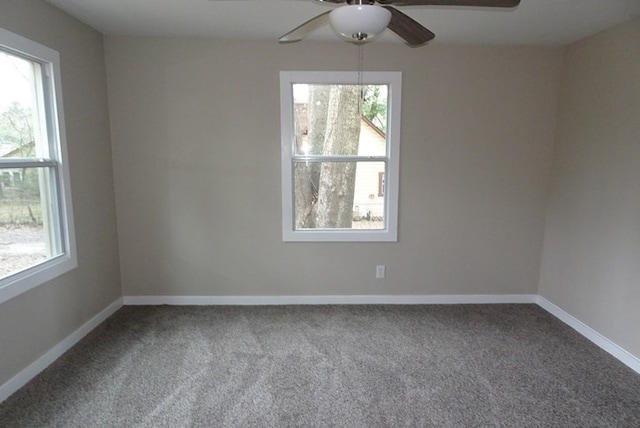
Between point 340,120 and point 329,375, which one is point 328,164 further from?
point 329,375

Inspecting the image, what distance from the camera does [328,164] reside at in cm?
326

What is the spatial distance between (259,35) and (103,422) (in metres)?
2.87

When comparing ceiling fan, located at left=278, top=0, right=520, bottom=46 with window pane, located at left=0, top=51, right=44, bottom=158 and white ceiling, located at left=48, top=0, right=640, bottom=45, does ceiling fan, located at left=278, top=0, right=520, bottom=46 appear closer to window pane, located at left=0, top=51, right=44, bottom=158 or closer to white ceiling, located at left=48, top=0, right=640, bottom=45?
white ceiling, located at left=48, top=0, right=640, bottom=45

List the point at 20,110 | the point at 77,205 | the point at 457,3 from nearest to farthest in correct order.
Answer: the point at 457,3
the point at 20,110
the point at 77,205

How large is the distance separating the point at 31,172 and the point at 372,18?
2346 millimetres

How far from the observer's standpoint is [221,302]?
3369 millimetres

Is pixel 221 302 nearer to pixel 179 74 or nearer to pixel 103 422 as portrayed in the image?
pixel 103 422

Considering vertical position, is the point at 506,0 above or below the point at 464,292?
above

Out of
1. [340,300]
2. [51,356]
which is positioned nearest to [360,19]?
[340,300]

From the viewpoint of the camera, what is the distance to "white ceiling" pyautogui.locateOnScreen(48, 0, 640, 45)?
230cm

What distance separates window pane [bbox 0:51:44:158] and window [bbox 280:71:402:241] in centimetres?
175

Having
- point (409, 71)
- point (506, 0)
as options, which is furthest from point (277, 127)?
point (506, 0)

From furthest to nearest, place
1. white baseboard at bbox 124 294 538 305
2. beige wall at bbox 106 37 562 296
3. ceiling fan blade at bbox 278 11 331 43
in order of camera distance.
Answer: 1. white baseboard at bbox 124 294 538 305
2. beige wall at bbox 106 37 562 296
3. ceiling fan blade at bbox 278 11 331 43

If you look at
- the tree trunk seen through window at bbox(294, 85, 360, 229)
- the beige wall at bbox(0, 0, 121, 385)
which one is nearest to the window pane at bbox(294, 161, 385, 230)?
the tree trunk seen through window at bbox(294, 85, 360, 229)
